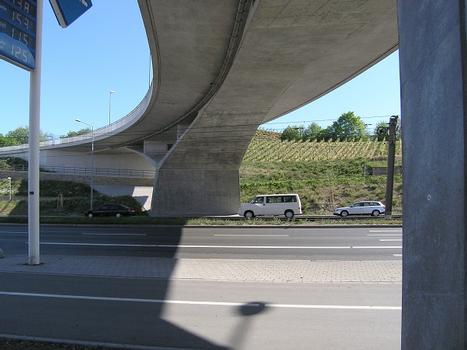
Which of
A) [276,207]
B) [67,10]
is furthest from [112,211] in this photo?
[67,10]

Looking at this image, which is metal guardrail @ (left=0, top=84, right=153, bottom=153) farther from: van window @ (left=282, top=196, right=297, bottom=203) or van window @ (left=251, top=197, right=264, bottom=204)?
van window @ (left=282, top=196, right=297, bottom=203)

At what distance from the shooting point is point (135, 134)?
51469 millimetres

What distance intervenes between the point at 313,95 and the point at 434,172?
2726cm

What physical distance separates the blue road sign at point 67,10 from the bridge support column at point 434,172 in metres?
9.98

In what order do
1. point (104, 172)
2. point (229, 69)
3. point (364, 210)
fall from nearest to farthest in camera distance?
1. point (229, 69)
2. point (364, 210)
3. point (104, 172)

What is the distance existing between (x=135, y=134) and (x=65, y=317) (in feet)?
151

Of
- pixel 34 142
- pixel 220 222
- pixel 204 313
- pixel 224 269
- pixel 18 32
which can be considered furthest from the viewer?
pixel 220 222

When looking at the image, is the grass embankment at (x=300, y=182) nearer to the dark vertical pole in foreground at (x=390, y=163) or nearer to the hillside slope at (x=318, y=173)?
the hillside slope at (x=318, y=173)

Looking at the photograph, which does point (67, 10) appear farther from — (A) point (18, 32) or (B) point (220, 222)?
(B) point (220, 222)

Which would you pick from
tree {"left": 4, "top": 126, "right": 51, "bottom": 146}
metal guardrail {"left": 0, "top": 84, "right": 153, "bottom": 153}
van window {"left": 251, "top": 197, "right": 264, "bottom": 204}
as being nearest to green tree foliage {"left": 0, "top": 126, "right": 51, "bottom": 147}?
tree {"left": 4, "top": 126, "right": 51, "bottom": 146}

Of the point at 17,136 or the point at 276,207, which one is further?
the point at 17,136

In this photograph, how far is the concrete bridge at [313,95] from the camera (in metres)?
2.99

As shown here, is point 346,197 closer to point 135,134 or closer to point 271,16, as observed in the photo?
point 135,134

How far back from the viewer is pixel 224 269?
37.4 ft
